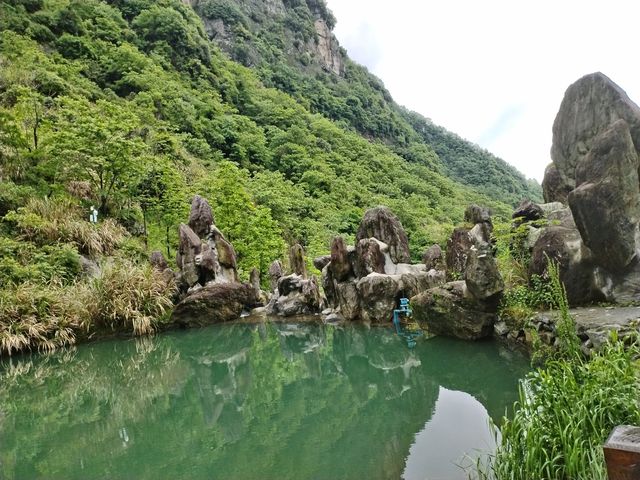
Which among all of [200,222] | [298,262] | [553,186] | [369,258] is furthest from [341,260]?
[553,186]

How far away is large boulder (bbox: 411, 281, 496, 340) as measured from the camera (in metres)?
7.28

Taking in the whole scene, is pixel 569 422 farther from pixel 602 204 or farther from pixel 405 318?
pixel 405 318

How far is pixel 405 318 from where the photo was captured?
980cm

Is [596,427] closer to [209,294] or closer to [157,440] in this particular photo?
[157,440]

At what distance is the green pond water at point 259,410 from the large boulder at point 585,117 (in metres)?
3.18

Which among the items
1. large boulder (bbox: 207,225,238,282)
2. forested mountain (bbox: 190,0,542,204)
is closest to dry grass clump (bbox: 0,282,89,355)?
large boulder (bbox: 207,225,238,282)

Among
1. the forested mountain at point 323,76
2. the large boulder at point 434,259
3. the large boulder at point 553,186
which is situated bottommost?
the large boulder at point 434,259

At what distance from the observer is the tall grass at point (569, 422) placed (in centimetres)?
260

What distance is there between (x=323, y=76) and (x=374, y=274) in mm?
60906

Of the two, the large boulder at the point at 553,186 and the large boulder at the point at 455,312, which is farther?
the large boulder at the point at 553,186

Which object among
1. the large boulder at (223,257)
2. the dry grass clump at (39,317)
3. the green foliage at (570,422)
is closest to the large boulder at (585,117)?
the green foliage at (570,422)

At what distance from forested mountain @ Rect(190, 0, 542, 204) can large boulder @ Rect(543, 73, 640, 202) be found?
152ft

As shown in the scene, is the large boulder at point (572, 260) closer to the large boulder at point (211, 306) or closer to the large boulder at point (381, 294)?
the large boulder at point (381, 294)

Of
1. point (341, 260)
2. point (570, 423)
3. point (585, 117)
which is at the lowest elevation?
point (570, 423)
